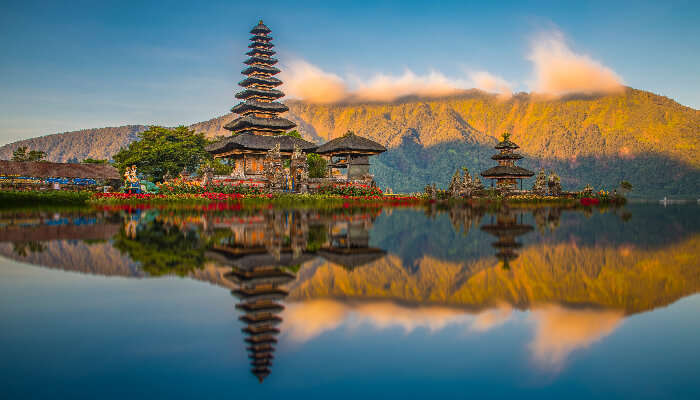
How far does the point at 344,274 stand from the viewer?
7.40m

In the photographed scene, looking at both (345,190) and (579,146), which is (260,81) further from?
(579,146)

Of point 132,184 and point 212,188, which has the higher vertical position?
point 132,184

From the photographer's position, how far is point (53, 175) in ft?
156

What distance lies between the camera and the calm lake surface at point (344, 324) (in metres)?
3.39

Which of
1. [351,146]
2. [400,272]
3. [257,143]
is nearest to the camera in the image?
[400,272]

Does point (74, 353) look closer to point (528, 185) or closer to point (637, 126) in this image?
point (528, 185)

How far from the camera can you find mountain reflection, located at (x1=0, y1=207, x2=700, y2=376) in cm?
481

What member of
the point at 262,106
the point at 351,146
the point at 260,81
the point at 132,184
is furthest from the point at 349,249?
the point at 260,81

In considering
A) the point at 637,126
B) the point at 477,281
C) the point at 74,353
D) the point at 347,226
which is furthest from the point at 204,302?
the point at 637,126

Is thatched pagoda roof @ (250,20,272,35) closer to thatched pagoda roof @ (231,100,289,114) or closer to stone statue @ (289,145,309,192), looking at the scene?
thatched pagoda roof @ (231,100,289,114)

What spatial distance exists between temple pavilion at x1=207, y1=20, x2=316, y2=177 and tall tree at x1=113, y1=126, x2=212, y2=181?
9.11 meters

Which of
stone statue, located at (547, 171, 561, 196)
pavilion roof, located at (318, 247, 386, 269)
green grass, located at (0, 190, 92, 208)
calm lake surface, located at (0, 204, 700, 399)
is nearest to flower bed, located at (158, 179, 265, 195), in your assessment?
green grass, located at (0, 190, 92, 208)

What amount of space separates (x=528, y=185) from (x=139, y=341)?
17255 centimetres

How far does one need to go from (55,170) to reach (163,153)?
11.1 metres
